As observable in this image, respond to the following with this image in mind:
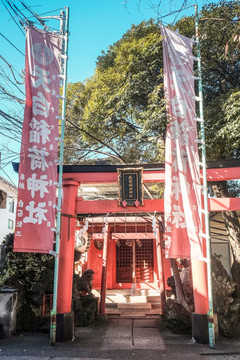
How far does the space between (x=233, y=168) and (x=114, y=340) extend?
6.39m

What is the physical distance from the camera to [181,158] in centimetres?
834

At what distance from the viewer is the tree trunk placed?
413 inches

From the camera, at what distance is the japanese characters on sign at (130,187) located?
893cm

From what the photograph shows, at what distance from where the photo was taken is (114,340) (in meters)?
8.90

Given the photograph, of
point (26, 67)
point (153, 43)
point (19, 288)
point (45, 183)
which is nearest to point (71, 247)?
point (45, 183)

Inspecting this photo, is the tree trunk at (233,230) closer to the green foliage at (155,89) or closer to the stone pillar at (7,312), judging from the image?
the green foliage at (155,89)

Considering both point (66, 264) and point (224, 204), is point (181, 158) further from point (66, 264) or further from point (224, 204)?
point (66, 264)

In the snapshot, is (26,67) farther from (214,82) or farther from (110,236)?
(110,236)

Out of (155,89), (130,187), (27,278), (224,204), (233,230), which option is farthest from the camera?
(233,230)

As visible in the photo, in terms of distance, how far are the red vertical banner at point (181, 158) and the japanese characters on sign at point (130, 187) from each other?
40.1 inches

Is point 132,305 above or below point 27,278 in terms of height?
below

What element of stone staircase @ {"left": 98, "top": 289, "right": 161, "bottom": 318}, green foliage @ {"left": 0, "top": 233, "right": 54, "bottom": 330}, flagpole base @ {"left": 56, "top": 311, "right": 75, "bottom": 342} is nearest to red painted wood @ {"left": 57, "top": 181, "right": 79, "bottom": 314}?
flagpole base @ {"left": 56, "top": 311, "right": 75, "bottom": 342}

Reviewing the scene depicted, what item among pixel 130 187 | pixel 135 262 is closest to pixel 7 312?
pixel 130 187

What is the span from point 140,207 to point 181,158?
1993 mm
